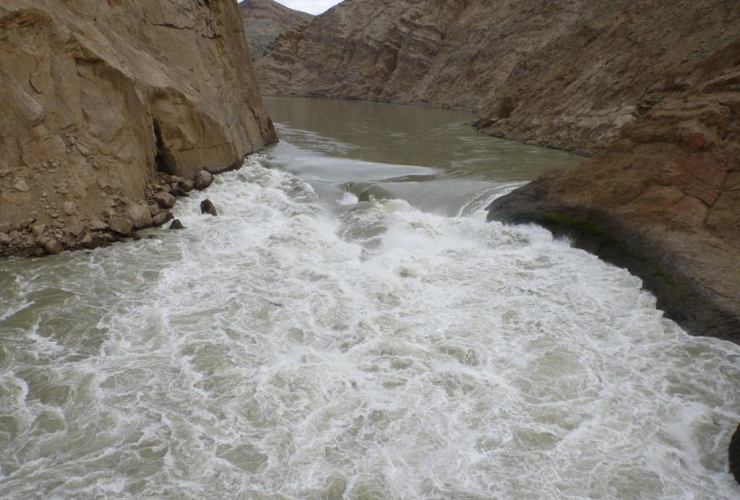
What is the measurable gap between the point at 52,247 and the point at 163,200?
103 inches

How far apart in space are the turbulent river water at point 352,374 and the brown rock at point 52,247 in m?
0.13

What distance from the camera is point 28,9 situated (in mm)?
8844

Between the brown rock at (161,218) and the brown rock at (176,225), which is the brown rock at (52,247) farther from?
the brown rock at (176,225)

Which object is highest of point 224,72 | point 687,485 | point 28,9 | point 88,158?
point 28,9

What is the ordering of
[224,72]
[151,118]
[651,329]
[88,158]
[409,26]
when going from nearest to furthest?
[651,329], [88,158], [151,118], [224,72], [409,26]

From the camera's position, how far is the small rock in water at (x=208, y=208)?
11211mm

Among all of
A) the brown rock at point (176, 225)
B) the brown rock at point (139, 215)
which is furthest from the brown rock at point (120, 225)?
the brown rock at point (176, 225)

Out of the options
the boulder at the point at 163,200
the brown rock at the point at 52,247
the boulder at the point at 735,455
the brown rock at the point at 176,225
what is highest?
the boulder at the point at 163,200

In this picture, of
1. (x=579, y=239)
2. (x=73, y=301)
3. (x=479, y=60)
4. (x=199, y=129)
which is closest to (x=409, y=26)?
(x=479, y=60)

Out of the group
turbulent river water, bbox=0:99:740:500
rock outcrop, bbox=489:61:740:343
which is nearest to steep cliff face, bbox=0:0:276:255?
turbulent river water, bbox=0:99:740:500

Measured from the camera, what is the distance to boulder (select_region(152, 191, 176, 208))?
10766mm

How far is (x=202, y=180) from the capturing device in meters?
12.4

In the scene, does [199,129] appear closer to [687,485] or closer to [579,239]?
[579,239]

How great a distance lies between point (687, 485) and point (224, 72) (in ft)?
48.8
